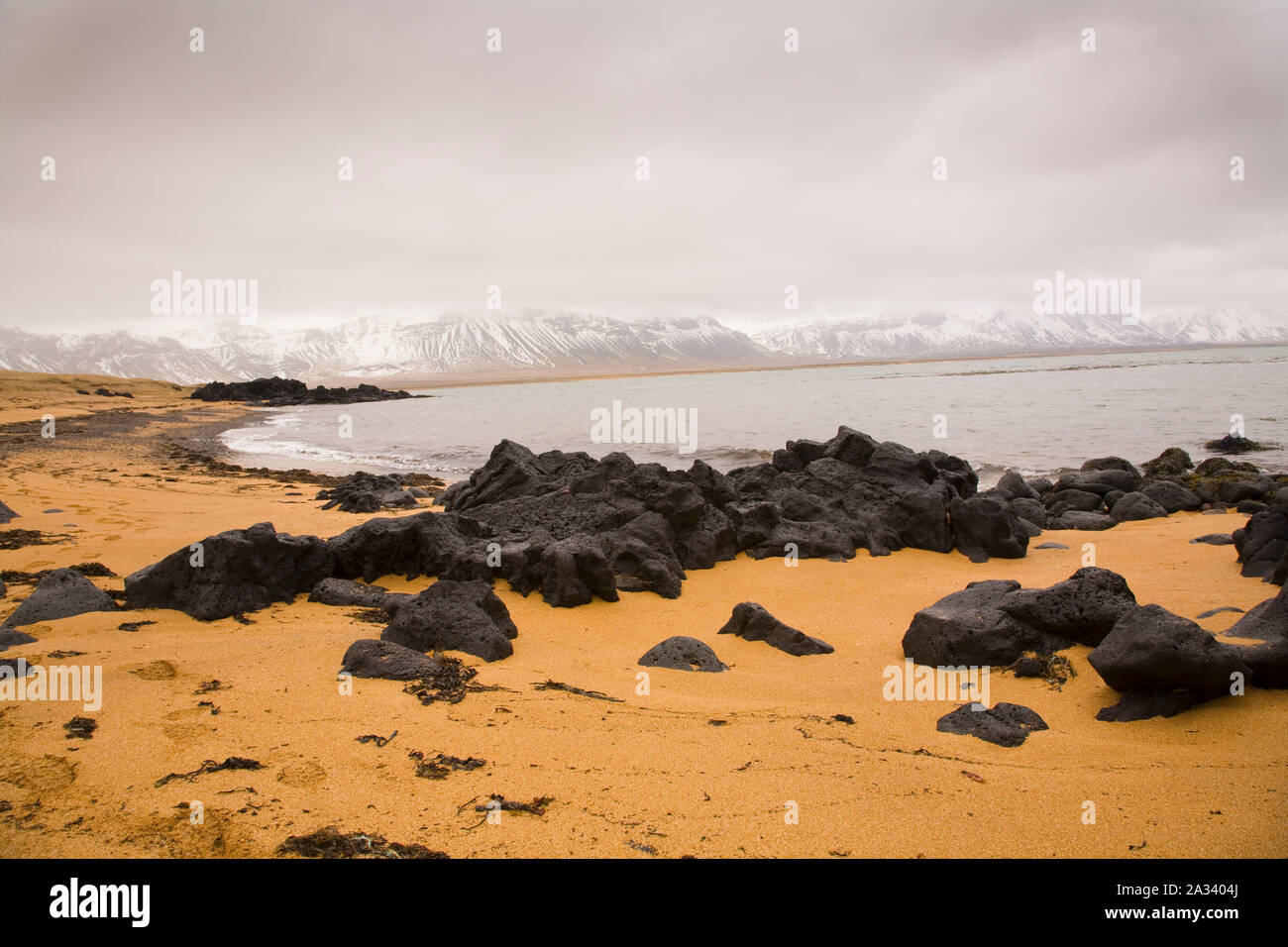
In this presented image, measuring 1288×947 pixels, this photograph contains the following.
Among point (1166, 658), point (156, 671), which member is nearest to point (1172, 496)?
point (1166, 658)

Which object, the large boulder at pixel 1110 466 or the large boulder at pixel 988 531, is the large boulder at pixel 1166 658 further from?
the large boulder at pixel 1110 466

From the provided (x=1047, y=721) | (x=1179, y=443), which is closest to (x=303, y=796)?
(x=1047, y=721)

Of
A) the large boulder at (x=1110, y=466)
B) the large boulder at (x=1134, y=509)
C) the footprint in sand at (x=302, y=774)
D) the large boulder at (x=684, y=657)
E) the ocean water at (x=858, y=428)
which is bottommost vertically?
the large boulder at (x=684, y=657)

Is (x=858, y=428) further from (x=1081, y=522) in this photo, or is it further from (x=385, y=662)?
(x=385, y=662)

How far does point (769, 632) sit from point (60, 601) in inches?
251

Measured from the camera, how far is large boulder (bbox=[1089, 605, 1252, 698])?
4445mm

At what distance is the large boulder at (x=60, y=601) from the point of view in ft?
19.9

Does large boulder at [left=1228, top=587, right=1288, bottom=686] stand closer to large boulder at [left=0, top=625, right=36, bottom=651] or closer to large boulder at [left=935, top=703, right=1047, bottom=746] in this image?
large boulder at [left=935, top=703, right=1047, bottom=746]

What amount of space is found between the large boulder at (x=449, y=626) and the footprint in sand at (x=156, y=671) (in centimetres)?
148

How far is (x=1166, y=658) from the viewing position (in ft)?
14.8

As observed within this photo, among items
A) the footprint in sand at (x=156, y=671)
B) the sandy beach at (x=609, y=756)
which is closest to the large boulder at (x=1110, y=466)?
the sandy beach at (x=609, y=756)

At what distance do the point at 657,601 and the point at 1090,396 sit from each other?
50229 mm

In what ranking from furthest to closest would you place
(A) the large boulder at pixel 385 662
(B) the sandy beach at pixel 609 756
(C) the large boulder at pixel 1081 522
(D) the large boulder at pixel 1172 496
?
(D) the large boulder at pixel 1172 496
(C) the large boulder at pixel 1081 522
(A) the large boulder at pixel 385 662
(B) the sandy beach at pixel 609 756
